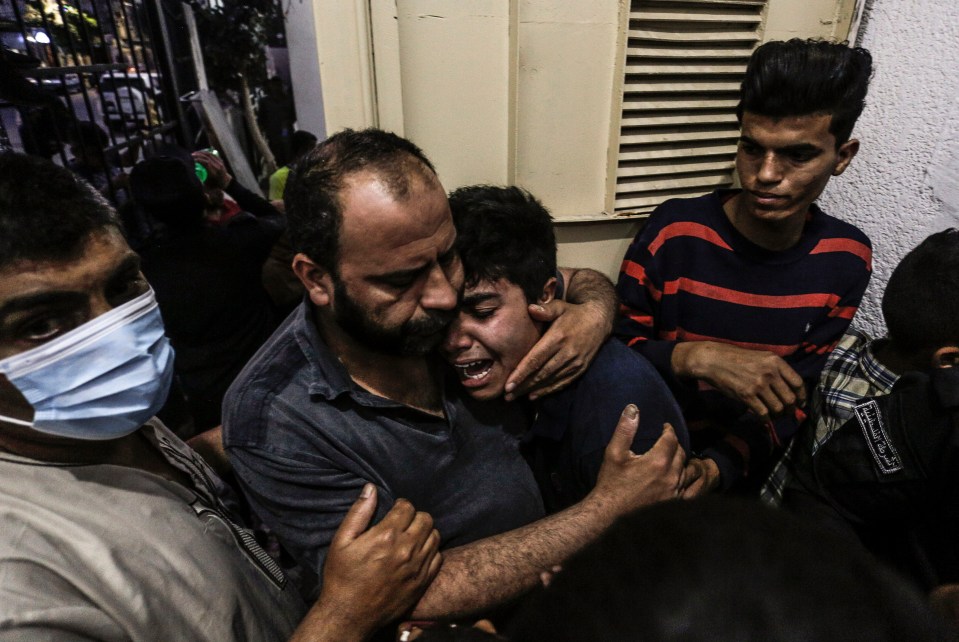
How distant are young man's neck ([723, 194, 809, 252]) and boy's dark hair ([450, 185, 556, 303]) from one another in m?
0.84

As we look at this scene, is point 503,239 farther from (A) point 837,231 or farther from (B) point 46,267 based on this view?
(A) point 837,231

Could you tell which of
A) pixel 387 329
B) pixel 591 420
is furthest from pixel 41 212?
pixel 591 420

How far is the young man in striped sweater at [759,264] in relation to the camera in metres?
1.77

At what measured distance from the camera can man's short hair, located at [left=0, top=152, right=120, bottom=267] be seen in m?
1.01

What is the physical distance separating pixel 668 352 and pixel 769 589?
4.62 feet

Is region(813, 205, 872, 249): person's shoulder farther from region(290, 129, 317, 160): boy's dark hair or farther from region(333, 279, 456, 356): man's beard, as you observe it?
region(290, 129, 317, 160): boy's dark hair

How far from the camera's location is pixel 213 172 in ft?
11.6

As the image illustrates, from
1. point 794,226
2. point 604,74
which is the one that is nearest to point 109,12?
point 604,74

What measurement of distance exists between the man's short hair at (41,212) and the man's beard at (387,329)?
568mm

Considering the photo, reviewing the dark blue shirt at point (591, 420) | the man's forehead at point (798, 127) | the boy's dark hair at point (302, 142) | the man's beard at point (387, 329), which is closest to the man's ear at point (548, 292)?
the dark blue shirt at point (591, 420)

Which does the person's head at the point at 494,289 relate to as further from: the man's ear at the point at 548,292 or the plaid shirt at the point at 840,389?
the plaid shirt at the point at 840,389

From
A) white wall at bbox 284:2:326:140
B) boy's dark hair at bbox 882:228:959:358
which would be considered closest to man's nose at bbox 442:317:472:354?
boy's dark hair at bbox 882:228:959:358

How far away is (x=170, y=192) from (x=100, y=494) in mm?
2008

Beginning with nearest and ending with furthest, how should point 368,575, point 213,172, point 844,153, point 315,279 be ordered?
point 368,575, point 315,279, point 844,153, point 213,172
